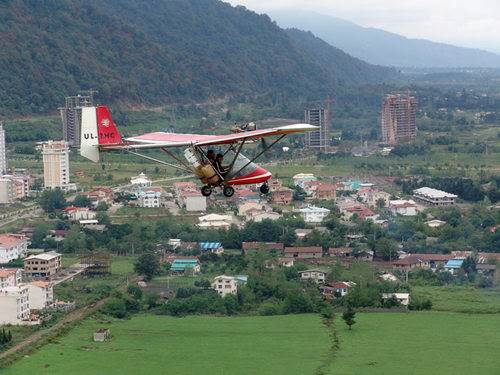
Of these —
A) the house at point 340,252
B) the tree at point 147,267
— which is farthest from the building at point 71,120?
the tree at point 147,267

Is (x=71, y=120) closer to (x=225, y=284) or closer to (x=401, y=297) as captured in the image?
(x=225, y=284)

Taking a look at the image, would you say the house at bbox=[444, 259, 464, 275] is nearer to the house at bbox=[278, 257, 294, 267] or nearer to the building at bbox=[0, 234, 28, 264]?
the house at bbox=[278, 257, 294, 267]

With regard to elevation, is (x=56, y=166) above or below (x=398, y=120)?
below

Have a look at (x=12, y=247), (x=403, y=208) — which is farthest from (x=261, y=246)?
(x=403, y=208)

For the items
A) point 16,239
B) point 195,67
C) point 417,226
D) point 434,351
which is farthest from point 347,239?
point 195,67

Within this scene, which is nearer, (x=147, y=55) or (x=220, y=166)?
(x=220, y=166)

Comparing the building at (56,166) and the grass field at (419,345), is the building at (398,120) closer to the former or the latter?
the building at (56,166)
